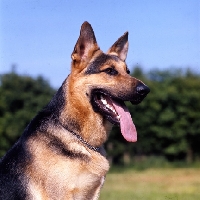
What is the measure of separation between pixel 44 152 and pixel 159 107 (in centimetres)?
4717

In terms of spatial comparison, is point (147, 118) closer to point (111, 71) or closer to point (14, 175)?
point (111, 71)

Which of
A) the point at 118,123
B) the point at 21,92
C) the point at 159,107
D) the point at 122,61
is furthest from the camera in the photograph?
the point at 159,107

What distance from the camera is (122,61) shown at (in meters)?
5.88

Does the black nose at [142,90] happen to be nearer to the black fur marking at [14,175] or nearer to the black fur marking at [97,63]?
the black fur marking at [97,63]

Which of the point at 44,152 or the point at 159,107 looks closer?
the point at 44,152

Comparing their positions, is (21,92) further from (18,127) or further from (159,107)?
(159,107)

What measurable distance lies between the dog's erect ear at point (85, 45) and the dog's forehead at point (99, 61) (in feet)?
0.35

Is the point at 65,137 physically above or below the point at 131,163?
above

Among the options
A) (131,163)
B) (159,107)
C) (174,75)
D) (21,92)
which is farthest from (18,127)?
(174,75)

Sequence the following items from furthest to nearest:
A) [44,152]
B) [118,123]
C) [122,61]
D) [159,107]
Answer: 1. [159,107]
2. [122,61]
3. [118,123]
4. [44,152]

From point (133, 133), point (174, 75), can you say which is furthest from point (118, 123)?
point (174, 75)

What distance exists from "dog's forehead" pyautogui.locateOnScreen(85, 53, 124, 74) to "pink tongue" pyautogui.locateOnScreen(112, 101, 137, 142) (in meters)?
0.47

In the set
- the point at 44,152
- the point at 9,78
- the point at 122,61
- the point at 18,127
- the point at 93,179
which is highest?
the point at 122,61

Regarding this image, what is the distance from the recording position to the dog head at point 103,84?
543 centimetres
